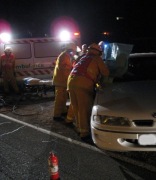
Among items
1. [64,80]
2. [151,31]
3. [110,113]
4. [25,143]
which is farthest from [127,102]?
[151,31]

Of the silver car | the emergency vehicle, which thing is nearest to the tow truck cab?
the emergency vehicle

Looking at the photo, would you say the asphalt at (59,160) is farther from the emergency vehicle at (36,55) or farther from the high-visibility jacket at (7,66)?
the emergency vehicle at (36,55)

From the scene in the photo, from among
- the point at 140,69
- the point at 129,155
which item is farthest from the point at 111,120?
the point at 140,69

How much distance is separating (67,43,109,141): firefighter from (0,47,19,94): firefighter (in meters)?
5.52

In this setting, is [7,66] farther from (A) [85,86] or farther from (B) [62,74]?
(A) [85,86]

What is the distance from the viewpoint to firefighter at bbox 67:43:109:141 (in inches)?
242

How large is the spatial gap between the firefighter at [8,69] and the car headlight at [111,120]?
6.92 m

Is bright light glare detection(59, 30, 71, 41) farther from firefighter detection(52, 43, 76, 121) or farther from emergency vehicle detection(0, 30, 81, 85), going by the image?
firefighter detection(52, 43, 76, 121)

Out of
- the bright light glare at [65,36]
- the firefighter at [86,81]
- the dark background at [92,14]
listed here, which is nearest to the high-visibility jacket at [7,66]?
the bright light glare at [65,36]

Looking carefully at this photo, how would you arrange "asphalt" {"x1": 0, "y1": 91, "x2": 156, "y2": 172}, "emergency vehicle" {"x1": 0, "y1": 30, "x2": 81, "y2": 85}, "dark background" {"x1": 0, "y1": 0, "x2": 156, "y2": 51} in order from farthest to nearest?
"dark background" {"x1": 0, "y1": 0, "x2": 156, "y2": 51}, "emergency vehicle" {"x1": 0, "y1": 30, "x2": 81, "y2": 85}, "asphalt" {"x1": 0, "y1": 91, "x2": 156, "y2": 172}

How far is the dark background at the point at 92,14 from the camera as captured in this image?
123ft

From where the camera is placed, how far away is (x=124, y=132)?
4.81 meters

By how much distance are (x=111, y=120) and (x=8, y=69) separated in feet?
24.6

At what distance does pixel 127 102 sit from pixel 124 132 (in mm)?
511
